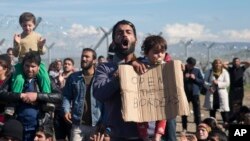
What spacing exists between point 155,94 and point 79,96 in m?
2.89

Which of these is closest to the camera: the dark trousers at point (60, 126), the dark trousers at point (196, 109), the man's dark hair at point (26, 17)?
the man's dark hair at point (26, 17)

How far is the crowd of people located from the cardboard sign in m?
0.07

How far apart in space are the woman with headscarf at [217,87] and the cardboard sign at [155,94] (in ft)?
27.3

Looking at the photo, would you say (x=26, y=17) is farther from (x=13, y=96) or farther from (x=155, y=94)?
(x=155, y=94)

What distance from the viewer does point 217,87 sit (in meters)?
12.6

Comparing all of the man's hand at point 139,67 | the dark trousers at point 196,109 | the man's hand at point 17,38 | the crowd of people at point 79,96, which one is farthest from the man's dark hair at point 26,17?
the dark trousers at point 196,109

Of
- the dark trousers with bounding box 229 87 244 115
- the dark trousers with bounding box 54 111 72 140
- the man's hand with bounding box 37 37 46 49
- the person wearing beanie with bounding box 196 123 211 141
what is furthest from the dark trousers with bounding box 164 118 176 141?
the dark trousers with bounding box 229 87 244 115

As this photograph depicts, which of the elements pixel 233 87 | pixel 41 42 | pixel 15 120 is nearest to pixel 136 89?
pixel 15 120

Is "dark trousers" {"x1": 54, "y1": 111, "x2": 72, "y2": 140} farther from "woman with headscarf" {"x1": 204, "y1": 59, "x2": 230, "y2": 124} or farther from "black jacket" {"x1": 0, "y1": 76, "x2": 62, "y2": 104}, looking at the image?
"woman with headscarf" {"x1": 204, "y1": 59, "x2": 230, "y2": 124}

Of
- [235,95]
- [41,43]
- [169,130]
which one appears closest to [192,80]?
[235,95]

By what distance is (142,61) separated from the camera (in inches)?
171

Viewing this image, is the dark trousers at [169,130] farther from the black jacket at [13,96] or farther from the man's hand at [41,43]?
the man's hand at [41,43]

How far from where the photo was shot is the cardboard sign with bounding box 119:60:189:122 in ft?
13.8

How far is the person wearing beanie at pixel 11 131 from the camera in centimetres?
570
